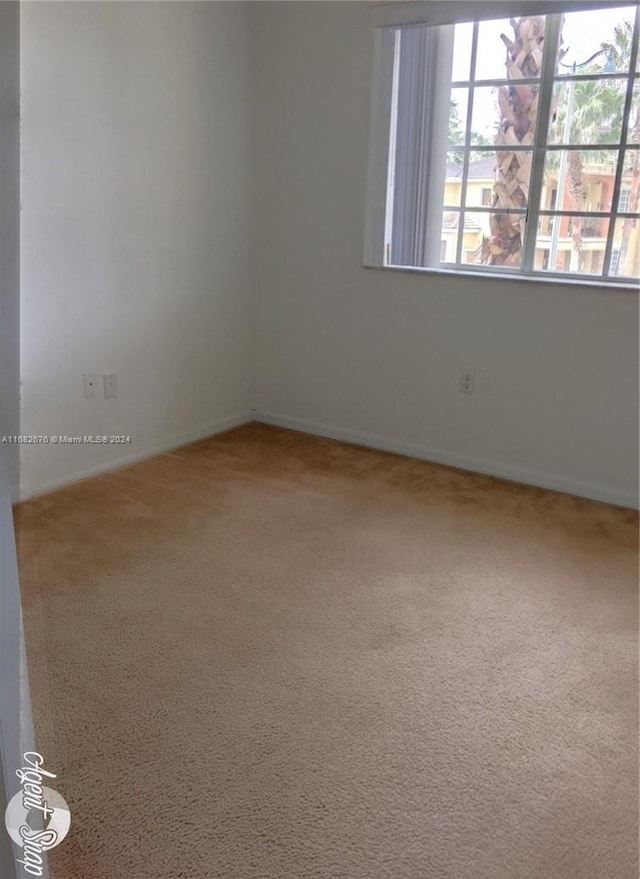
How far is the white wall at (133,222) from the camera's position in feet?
9.37

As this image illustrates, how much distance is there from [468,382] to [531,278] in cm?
53

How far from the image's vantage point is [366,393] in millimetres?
3762

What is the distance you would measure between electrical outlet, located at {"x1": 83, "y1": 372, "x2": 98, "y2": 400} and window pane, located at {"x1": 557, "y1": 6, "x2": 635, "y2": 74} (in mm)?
2284

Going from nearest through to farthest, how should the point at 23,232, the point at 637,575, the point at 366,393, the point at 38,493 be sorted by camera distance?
the point at 637,575
the point at 23,232
the point at 38,493
the point at 366,393

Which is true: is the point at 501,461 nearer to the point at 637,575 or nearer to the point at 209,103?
the point at 637,575

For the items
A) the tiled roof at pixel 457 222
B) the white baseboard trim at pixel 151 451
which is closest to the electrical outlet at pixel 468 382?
the tiled roof at pixel 457 222

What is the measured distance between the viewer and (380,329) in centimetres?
364

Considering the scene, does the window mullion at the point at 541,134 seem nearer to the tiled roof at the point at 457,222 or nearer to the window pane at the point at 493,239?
the window pane at the point at 493,239

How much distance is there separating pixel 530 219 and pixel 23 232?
204cm

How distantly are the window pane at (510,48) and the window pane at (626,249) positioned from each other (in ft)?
2.37

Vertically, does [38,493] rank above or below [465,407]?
below

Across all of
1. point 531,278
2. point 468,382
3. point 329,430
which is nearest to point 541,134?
point 531,278

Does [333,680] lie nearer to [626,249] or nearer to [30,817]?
[30,817]

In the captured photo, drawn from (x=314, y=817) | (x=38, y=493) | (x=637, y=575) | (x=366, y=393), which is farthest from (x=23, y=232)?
(x=637, y=575)
